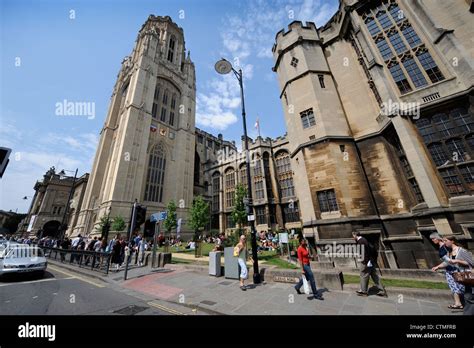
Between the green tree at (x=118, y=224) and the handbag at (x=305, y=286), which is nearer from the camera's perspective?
the handbag at (x=305, y=286)

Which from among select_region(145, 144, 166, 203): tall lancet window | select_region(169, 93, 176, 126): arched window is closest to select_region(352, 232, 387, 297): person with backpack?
select_region(145, 144, 166, 203): tall lancet window

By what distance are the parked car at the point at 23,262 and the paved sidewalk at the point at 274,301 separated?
502cm

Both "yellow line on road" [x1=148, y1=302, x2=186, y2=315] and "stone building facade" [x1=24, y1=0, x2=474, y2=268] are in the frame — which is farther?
"stone building facade" [x1=24, y1=0, x2=474, y2=268]

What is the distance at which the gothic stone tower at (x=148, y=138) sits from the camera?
98.7ft

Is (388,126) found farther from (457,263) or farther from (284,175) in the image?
(284,175)

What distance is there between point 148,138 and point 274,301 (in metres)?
35.5

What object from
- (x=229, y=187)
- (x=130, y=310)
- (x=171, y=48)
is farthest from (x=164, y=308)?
(x=171, y=48)

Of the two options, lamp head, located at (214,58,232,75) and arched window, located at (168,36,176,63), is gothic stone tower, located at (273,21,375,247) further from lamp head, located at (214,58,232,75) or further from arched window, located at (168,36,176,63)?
arched window, located at (168,36,176,63)

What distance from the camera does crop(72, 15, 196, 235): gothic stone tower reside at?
98.7 ft

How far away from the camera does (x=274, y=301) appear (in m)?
5.47

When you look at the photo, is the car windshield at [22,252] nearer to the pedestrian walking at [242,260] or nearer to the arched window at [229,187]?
the pedestrian walking at [242,260]

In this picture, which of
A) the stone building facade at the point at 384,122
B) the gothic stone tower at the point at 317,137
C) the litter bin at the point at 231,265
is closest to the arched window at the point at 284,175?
the stone building facade at the point at 384,122

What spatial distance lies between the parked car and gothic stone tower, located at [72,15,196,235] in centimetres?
1802
